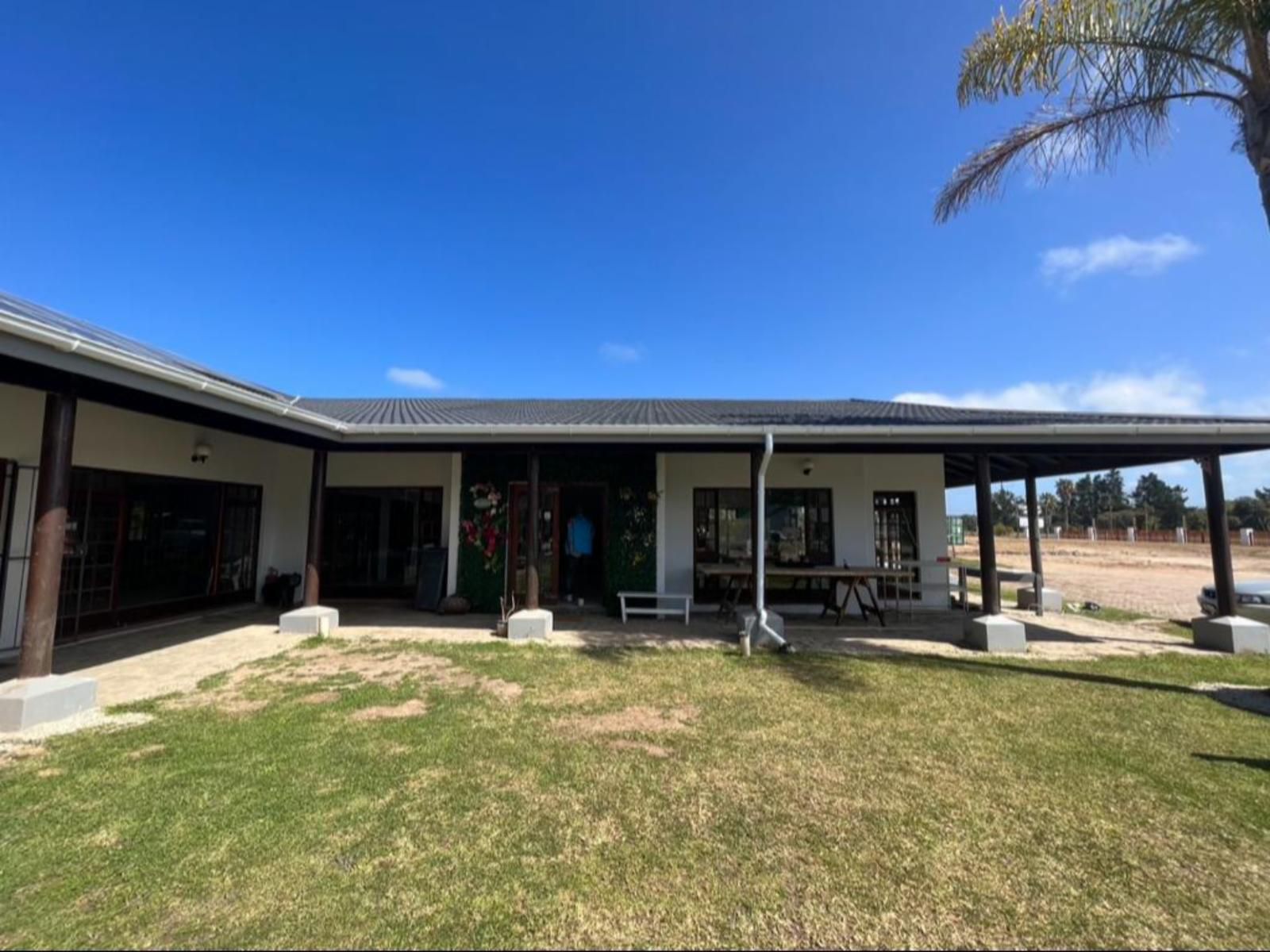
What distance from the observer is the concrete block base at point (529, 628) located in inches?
286

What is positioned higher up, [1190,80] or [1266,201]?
[1190,80]

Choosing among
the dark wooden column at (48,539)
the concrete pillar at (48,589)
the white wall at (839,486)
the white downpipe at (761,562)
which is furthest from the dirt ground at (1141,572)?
the dark wooden column at (48,539)

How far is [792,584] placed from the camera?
10055mm

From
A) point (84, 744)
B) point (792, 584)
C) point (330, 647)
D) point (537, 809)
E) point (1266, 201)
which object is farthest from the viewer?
point (792, 584)

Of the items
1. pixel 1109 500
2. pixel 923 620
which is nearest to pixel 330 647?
pixel 923 620

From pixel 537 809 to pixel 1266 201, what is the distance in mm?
7985

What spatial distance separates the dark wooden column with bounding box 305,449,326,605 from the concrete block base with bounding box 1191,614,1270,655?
476 inches

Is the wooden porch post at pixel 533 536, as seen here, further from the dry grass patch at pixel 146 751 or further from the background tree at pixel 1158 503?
the background tree at pixel 1158 503

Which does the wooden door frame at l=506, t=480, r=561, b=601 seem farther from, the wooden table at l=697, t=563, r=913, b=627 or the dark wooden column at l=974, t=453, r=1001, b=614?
the dark wooden column at l=974, t=453, r=1001, b=614

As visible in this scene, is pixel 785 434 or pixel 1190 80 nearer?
pixel 1190 80

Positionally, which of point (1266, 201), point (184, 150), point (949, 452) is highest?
point (184, 150)

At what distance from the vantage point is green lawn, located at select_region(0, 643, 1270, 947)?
2174mm

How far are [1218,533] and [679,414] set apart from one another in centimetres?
767

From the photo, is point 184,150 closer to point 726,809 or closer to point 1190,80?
point 726,809
